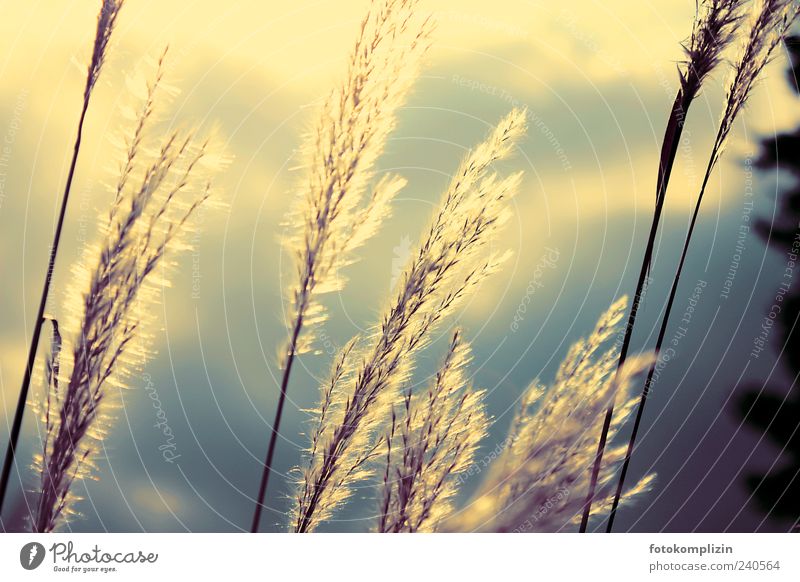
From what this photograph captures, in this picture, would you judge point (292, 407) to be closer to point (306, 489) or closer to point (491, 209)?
point (306, 489)

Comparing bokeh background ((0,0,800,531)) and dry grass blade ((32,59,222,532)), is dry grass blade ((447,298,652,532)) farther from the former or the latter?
dry grass blade ((32,59,222,532))

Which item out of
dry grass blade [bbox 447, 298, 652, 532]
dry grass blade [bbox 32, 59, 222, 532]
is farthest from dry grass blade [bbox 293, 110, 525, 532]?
dry grass blade [bbox 32, 59, 222, 532]

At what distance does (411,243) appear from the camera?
171 cm

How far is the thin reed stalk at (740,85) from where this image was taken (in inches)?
70.3

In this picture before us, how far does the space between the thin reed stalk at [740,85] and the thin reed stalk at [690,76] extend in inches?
4.7

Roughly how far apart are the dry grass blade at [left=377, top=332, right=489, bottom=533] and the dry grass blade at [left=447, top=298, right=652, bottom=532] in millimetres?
110

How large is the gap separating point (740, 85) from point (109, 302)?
6.03ft

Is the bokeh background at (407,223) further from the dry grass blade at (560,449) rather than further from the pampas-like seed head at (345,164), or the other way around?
the pampas-like seed head at (345,164)

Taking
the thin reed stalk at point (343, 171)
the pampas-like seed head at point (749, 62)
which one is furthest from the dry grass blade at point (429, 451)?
the pampas-like seed head at point (749, 62)

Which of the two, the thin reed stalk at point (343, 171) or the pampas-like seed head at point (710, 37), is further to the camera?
the pampas-like seed head at point (710, 37)

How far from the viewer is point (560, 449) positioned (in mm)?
1608

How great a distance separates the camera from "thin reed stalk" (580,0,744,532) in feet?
5.51
